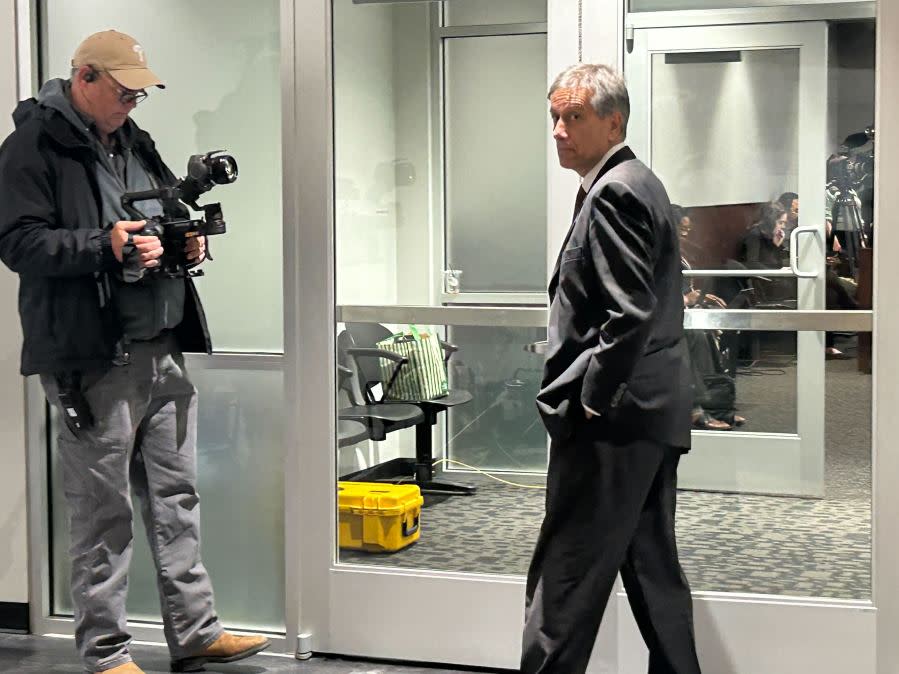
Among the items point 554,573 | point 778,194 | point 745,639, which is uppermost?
point 778,194

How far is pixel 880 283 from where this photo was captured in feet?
11.0

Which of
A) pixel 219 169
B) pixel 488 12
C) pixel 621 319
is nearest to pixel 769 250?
pixel 621 319

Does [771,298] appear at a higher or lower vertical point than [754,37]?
lower

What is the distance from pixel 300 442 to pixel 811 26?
6.16 feet

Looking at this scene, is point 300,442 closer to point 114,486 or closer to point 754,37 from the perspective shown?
point 114,486

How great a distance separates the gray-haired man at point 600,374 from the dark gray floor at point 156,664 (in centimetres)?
94

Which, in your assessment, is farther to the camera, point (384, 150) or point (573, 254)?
point (384, 150)

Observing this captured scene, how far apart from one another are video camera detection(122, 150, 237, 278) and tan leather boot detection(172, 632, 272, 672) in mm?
1087

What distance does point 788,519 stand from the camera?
3.48m

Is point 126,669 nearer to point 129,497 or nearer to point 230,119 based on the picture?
point 129,497

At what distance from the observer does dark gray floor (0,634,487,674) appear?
12.2 feet

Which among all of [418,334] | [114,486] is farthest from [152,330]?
[418,334]

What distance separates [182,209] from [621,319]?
138 cm

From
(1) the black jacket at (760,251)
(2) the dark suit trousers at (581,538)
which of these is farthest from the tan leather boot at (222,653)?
(1) the black jacket at (760,251)
